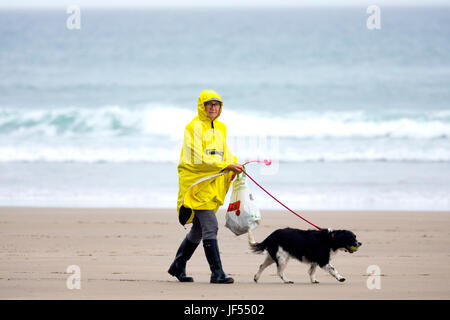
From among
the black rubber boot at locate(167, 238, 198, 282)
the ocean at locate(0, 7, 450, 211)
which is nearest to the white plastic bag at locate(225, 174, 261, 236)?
the black rubber boot at locate(167, 238, 198, 282)

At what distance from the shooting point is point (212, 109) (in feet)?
20.2

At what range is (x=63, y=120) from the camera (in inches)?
989

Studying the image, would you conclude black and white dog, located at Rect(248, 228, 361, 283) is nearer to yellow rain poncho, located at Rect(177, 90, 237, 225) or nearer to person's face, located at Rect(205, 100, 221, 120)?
yellow rain poncho, located at Rect(177, 90, 237, 225)

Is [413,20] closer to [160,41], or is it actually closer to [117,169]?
[160,41]

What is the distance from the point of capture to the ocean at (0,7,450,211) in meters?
14.4

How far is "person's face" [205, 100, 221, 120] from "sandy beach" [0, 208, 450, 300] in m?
1.44

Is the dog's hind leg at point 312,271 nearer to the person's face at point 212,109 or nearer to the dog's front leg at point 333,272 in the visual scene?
the dog's front leg at point 333,272

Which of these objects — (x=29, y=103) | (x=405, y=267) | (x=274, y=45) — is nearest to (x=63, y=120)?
(x=29, y=103)

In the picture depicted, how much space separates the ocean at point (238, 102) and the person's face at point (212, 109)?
194 inches

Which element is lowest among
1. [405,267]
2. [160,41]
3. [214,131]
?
[405,267]

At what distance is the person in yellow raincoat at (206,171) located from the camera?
20.1 ft

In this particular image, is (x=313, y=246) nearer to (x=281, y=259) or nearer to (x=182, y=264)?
(x=281, y=259)

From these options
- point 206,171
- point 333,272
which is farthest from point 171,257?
point 333,272

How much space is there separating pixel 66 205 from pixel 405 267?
695cm
